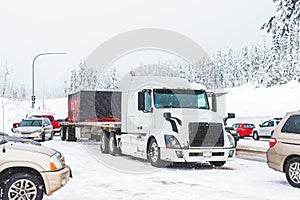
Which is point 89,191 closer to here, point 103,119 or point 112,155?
point 112,155

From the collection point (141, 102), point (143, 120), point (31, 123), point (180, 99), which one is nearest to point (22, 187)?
point (141, 102)

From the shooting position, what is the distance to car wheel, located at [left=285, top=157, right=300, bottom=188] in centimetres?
916

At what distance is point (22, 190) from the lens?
6.65m

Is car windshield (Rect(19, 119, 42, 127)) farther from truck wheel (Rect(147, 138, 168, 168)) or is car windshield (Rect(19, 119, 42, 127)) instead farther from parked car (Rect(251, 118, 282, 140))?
parked car (Rect(251, 118, 282, 140))

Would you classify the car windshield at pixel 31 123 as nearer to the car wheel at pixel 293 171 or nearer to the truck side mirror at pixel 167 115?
the truck side mirror at pixel 167 115

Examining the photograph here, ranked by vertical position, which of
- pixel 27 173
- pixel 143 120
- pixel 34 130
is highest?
pixel 143 120

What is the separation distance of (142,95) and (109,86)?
363 feet

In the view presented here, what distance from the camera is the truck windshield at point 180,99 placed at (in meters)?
13.1

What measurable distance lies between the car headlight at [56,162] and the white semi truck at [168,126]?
523cm

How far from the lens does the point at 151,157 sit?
1274cm

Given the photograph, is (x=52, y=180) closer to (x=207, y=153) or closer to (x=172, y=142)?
(x=172, y=142)

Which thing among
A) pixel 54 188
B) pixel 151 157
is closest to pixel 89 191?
pixel 54 188

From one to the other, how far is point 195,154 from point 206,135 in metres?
0.69

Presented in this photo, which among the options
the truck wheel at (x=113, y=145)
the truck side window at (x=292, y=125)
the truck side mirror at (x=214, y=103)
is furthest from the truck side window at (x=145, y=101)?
the truck side window at (x=292, y=125)
